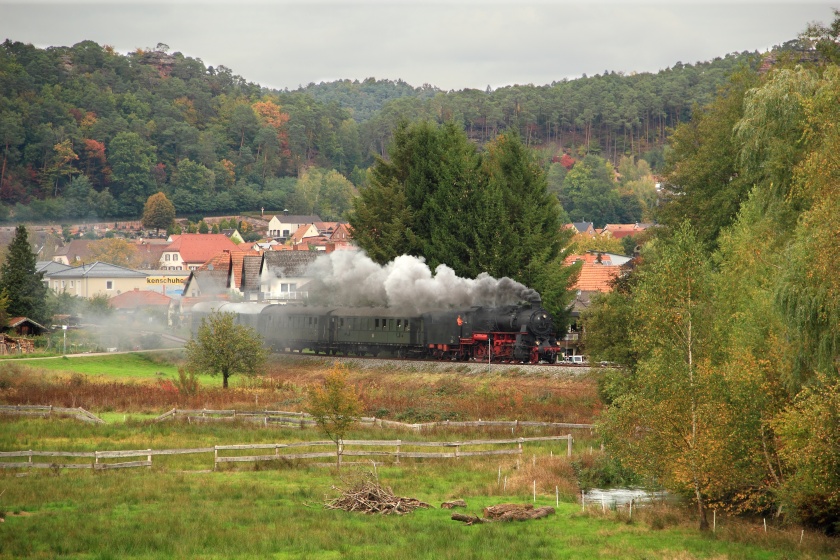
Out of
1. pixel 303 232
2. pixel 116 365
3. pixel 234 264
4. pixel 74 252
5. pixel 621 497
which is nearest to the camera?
pixel 621 497

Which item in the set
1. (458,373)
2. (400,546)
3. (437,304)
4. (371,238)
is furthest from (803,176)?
(371,238)

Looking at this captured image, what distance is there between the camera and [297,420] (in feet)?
159

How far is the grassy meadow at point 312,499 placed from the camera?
27.2m

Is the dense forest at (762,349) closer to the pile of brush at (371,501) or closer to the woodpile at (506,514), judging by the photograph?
the woodpile at (506,514)

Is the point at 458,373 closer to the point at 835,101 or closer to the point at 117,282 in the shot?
the point at 835,101

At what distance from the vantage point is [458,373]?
61406 mm

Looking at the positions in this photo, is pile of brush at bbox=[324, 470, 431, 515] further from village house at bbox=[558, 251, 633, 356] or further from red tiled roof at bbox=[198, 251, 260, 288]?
red tiled roof at bbox=[198, 251, 260, 288]

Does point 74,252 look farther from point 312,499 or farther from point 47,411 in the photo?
point 312,499

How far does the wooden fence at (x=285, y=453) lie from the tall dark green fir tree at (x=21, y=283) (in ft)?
172

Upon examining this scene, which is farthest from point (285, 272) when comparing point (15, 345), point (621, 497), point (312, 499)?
point (312, 499)

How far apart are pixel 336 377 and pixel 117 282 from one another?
329 ft

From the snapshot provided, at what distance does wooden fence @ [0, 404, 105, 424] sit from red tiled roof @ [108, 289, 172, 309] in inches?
2543

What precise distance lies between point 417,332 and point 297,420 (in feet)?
68.9

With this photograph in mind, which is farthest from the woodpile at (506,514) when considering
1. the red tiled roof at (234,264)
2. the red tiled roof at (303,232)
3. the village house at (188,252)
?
the red tiled roof at (303,232)
